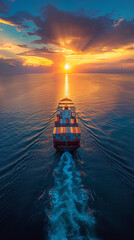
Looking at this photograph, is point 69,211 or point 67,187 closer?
point 69,211

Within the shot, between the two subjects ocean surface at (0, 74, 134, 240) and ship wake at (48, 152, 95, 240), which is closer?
ship wake at (48, 152, 95, 240)

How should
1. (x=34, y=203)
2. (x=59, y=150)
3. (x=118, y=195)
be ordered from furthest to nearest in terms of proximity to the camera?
(x=59, y=150) < (x=118, y=195) < (x=34, y=203)

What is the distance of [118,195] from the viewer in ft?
61.8

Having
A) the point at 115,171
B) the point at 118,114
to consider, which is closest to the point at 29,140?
the point at 115,171

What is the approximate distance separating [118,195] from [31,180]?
1704 cm

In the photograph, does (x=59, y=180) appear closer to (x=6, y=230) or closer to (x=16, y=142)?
(x=6, y=230)

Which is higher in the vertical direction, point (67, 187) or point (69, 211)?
point (67, 187)

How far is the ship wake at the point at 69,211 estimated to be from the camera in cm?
1415

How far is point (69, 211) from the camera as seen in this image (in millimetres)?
16297

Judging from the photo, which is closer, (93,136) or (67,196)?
(67,196)

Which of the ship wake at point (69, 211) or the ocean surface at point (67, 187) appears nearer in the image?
the ship wake at point (69, 211)

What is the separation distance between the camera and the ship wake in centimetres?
1415

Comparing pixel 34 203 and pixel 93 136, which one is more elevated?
pixel 93 136

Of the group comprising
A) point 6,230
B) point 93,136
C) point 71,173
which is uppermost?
point 93,136
